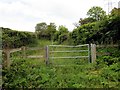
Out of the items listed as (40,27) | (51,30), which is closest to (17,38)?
(51,30)

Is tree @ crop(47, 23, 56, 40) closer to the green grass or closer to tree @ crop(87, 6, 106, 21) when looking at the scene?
tree @ crop(87, 6, 106, 21)

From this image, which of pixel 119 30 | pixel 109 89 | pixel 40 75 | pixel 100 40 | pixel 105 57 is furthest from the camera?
pixel 100 40

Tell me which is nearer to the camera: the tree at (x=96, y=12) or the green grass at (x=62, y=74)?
the green grass at (x=62, y=74)

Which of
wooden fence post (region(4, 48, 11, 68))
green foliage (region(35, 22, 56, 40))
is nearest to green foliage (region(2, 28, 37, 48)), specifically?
wooden fence post (region(4, 48, 11, 68))

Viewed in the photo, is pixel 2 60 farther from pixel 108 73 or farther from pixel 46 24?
pixel 46 24

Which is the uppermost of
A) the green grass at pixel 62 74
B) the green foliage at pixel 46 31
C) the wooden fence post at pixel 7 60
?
the green foliage at pixel 46 31

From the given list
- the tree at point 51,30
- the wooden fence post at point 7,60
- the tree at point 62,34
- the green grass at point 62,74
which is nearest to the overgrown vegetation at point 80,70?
the green grass at point 62,74

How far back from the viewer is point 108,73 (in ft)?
39.0

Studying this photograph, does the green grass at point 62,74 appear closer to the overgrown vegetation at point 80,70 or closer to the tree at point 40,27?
the overgrown vegetation at point 80,70

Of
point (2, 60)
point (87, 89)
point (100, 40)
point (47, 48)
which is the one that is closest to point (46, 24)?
point (100, 40)

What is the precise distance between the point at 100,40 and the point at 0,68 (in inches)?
292

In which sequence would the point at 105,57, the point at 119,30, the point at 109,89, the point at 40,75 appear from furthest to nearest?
the point at 119,30, the point at 105,57, the point at 40,75, the point at 109,89

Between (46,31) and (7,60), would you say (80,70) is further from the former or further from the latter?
(46,31)

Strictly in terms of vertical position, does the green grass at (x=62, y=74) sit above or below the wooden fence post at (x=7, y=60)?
below
